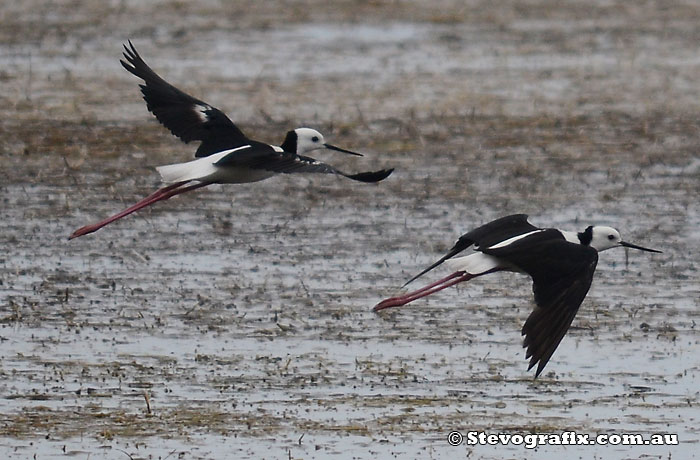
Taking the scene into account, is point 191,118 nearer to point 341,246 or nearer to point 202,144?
point 202,144

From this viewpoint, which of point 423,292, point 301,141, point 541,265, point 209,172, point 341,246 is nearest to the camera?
point 541,265

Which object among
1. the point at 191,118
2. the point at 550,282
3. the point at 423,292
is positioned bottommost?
the point at 423,292

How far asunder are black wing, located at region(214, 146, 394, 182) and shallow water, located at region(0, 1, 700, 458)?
735mm

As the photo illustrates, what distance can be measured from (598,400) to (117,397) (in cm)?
199

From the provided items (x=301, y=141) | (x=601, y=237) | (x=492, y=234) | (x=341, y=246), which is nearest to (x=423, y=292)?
(x=492, y=234)

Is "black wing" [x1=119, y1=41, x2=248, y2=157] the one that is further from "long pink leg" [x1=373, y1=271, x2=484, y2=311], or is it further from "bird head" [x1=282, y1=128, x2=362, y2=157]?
"long pink leg" [x1=373, y1=271, x2=484, y2=311]

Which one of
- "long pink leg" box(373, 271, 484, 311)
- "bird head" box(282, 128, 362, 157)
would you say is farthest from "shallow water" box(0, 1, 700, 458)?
"bird head" box(282, 128, 362, 157)

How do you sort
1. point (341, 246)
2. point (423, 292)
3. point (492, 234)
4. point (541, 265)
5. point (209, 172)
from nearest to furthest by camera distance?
point (541, 265) < point (492, 234) < point (423, 292) < point (209, 172) < point (341, 246)

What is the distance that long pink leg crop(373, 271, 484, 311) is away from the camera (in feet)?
25.6

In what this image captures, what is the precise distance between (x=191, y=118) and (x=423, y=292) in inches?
71.6

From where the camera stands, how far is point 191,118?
8.86m

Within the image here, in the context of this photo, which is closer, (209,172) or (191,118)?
(209,172)

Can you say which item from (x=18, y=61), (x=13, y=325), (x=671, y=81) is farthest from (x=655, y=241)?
(x=18, y=61)

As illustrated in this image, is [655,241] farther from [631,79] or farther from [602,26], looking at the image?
[602,26]
